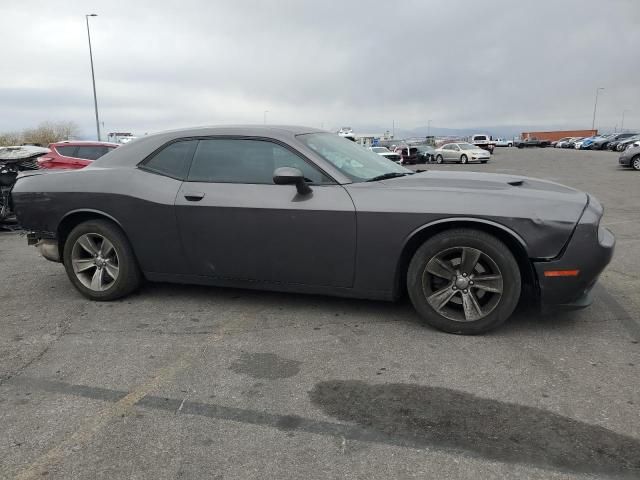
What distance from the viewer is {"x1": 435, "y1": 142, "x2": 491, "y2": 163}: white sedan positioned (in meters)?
34.4

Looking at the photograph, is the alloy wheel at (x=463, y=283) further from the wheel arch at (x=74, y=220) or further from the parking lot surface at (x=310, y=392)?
the wheel arch at (x=74, y=220)

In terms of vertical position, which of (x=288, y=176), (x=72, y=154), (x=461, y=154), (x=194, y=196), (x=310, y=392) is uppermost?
(x=288, y=176)

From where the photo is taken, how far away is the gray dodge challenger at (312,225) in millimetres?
3621

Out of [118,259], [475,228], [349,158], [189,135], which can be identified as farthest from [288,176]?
[118,259]

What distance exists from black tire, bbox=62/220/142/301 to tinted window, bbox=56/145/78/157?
8196 mm

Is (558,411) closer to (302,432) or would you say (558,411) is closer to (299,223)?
(302,432)

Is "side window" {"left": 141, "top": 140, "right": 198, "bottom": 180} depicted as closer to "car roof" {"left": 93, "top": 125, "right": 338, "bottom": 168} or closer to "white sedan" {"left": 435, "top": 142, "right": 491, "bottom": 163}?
"car roof" {"left": 93, "top": 125, "right": 338, "bottom": 168}

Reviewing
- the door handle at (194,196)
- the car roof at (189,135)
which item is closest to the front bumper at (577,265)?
the car roof at (189,135)

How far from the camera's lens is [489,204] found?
143 inches

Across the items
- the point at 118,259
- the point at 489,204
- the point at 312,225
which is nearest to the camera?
the point at 489,204

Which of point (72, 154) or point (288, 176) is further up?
Result: point (288, 176)

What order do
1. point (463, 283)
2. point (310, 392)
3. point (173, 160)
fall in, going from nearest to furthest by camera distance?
point (310, 392) < point (463, 283) < point (173, 160)

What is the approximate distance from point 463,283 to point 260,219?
1570mm

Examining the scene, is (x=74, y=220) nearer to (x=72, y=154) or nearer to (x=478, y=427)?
(x=478, y=427)
